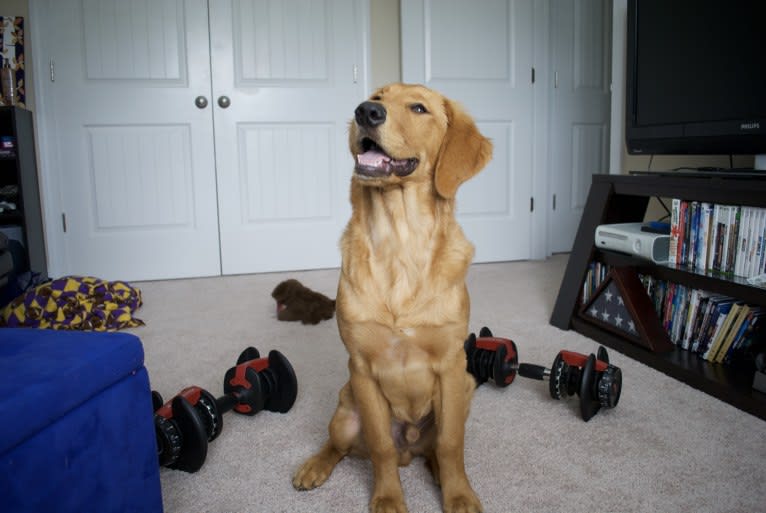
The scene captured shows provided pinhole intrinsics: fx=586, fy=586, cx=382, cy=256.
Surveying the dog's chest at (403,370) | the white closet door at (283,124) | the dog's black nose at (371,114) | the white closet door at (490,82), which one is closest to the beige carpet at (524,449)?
the dog's chest at (403,370)

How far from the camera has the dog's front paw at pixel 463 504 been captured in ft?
4.20

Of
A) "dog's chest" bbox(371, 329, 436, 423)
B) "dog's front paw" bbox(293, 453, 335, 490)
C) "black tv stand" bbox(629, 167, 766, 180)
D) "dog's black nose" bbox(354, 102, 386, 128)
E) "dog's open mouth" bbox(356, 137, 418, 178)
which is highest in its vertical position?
"dog's black nose" bbox(354, 102, 386, 128)

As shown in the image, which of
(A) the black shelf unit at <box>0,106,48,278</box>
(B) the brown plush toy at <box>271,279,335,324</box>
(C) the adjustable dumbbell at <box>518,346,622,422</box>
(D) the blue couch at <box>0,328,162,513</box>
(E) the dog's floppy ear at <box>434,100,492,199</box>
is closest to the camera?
(D) the blue couch at <box>0,328,162,513</box>

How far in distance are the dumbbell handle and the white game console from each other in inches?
30.0

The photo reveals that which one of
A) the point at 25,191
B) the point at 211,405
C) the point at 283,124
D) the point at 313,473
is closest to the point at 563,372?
the point at 313,473

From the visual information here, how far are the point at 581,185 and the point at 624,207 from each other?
6.93 ft

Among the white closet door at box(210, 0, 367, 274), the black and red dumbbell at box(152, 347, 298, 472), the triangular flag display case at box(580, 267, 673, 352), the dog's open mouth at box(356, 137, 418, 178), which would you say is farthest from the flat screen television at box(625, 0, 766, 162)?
the white closet door at box(210, 0, 367, 274)

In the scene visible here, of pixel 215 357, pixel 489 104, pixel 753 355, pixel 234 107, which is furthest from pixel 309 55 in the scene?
pixel 753 355

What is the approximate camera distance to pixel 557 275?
3.86m

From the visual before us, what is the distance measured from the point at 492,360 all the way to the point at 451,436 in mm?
600

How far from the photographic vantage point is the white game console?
7.48ft

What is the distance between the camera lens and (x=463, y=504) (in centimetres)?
129

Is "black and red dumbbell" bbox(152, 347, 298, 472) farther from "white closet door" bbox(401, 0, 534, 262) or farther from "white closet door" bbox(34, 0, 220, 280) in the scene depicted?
"white closet door" bbox(401, 0, 534, 262)

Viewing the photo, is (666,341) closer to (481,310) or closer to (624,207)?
(624,207)
